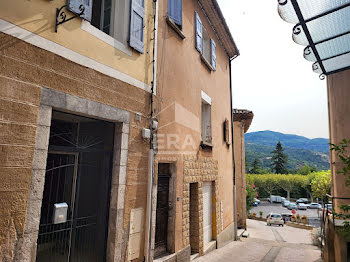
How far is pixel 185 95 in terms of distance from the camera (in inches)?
274

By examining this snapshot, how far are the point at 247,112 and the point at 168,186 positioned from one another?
37.6 feet

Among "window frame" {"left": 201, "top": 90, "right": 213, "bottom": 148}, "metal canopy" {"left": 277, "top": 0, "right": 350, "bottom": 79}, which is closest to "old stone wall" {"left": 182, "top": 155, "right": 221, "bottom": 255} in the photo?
"window frame" {"left": 201, "top": 90, "right": 213, "bottom": 148}

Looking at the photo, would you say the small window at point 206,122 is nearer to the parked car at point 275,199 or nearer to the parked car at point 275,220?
the parked car at point 275,220

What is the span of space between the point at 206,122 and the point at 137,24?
192 inches

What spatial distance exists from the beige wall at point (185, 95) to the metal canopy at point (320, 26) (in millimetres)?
2694

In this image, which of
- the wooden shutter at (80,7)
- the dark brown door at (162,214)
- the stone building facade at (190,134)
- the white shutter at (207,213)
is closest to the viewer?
the wooden shutter at (80,7)

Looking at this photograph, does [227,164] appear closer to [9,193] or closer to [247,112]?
[247,112]

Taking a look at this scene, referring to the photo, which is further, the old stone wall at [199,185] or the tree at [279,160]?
the tree at [279,160]

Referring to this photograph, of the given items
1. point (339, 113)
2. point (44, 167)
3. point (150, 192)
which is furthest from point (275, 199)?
point (44, 167)

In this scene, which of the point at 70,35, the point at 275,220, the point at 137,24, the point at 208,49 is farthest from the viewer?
the point at 275,220

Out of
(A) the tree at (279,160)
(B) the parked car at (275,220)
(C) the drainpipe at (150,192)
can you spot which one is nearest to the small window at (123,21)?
(C) the drainpipe at (150,192)

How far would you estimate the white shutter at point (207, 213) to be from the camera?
26.2ft

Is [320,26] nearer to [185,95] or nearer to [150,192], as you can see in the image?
[185,95]

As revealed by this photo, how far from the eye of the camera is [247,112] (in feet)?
52.7
